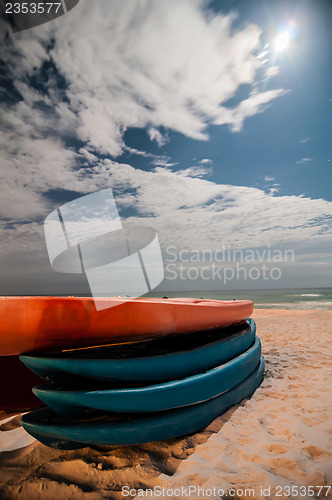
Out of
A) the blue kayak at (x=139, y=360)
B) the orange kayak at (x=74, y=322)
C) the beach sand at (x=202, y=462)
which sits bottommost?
the beach sand at (x=202, y=462)

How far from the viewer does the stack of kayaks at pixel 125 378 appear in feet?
5.07

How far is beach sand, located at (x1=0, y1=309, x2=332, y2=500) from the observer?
1.38 metres

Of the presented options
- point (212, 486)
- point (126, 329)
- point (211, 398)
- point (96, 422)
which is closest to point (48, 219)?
point (126, 329)

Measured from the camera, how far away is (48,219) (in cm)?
321

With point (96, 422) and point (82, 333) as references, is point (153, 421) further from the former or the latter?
→ point (82, 333)

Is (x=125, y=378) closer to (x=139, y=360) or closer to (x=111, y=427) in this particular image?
(x=139, y=360)

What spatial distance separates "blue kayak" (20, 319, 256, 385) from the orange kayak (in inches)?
3.4

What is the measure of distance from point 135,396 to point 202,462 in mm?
607

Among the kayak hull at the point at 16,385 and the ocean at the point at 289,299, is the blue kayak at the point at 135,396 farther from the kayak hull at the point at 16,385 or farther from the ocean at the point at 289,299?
the ocean at the point at 289,299

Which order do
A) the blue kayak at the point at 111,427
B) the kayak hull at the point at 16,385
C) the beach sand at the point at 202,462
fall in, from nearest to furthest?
the beach sand at the point at 202,462, the blue kayak at the point at 111,427, the kayak hull at the point at 16,385

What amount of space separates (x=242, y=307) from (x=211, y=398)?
1.10m

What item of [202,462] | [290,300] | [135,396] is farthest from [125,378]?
[290,300]

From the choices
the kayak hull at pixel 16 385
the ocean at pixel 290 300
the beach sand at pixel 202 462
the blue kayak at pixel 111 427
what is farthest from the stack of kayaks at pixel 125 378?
the ocean at pixel 290 300

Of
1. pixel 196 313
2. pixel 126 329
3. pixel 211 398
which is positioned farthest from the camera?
pixel 196 313
